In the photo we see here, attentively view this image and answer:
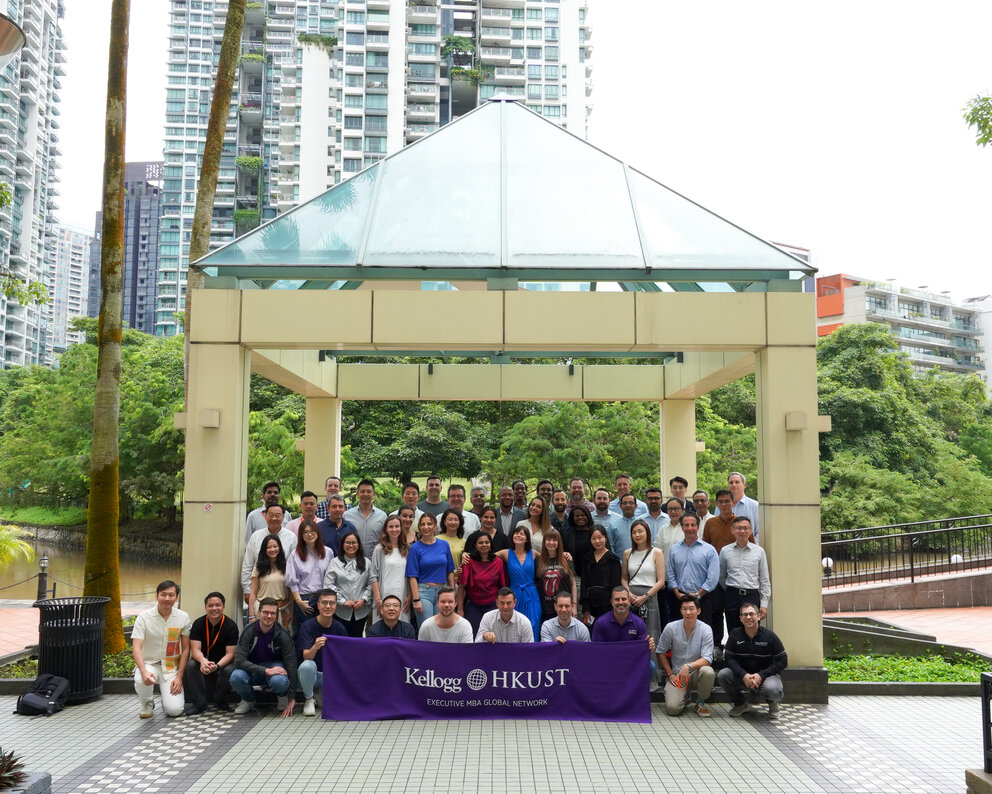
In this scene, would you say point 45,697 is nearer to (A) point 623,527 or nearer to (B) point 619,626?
Result: (B) point 619,626

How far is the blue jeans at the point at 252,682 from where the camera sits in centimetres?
761

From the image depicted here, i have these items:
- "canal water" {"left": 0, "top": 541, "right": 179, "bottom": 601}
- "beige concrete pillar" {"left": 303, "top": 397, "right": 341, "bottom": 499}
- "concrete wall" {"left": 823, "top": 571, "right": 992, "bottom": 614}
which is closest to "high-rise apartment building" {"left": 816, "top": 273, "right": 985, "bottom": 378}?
"canal water" {"left": 0, "top": 541, "right": 179, "bottom": 601}

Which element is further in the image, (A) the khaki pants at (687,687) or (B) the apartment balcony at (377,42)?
(B) the apartment balcony at (377,42)

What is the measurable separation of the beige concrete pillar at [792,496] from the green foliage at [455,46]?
78.7 metres

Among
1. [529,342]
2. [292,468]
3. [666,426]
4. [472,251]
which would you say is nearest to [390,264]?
[472,251]

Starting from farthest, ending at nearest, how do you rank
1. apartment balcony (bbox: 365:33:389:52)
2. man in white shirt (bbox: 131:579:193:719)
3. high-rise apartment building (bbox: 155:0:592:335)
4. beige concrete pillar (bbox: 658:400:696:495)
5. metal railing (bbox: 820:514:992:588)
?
apartment balcony (bbox: 365:33:389:52) → high-rise apartment building (bbox: 155:0:592:335) → metal railing (bbox: 820:514:992:588) → beige concrete pillar (bbox: 658:400:696:495) → man in white shirt (bbox: 131:579:193:719)

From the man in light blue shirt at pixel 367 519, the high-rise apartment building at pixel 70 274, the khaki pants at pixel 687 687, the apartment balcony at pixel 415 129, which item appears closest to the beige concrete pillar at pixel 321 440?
the man in light blue shirt at pixel 367 519

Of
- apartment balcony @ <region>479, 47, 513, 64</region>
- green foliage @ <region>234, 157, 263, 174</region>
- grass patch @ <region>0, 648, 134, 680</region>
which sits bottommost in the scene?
grass patch @ <region>0, 648, 134, 680</region>

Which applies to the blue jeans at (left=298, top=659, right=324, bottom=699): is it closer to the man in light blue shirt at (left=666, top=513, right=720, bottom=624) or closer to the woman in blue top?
the woman in blue top

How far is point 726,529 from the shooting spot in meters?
8.95

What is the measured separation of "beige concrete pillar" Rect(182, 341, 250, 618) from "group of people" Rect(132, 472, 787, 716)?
33 cm

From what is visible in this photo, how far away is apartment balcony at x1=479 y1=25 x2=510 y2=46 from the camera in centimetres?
8106

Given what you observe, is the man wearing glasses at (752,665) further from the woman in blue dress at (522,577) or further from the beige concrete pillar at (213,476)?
the beige concrete pillar at (213,476)

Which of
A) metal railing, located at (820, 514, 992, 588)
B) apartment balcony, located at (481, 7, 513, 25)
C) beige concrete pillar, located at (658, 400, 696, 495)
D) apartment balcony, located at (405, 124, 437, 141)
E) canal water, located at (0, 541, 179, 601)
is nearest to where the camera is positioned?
beige concrete pillar, located at (658, 400, 696, 495)
